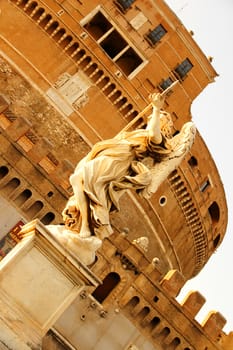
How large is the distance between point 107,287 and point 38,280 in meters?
7.40

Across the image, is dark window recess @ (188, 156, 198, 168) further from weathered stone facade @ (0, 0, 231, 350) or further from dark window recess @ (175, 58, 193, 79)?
dark window recess @ (175, 58, 193, 79)

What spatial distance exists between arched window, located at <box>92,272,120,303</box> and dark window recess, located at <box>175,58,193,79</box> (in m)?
8.32

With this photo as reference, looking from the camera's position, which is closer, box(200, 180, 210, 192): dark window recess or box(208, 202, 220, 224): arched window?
box(200, 180, 210, 192): dark window recess

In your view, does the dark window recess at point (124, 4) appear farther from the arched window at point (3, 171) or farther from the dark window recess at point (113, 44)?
the arched window at point (3, 171)

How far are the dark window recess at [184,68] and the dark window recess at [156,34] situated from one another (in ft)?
3.68

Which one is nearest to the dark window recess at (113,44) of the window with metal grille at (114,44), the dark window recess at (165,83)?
the window with metal grille at (114,44)

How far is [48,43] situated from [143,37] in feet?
9.79

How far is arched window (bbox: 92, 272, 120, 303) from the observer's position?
10766 millimetres

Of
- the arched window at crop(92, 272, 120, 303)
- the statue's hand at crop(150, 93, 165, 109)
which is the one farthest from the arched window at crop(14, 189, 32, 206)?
the statue's hand at crop(150, 93, 165, 109)

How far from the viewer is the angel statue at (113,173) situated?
12.8ft

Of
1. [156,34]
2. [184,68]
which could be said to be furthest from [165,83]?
[156,34]

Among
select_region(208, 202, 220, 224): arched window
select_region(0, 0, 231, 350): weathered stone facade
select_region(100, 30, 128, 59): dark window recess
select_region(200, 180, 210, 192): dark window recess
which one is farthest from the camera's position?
select_region(208, 202, 220, 224): arched window

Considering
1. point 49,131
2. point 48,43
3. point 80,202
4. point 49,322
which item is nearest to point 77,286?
point 49,322

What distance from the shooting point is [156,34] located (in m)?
16.4
